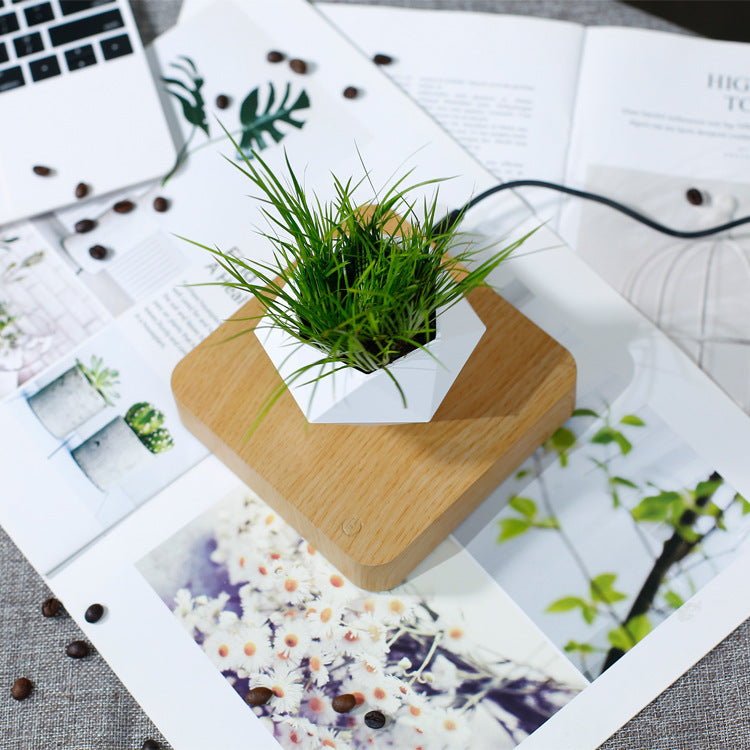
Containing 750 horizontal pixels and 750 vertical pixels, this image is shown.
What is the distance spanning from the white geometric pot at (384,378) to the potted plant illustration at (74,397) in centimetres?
16

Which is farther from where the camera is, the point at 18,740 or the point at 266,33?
the point at 266,33

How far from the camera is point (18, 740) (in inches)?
18.3

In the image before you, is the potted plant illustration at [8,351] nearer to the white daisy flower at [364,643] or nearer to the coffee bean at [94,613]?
the coffee bean at [94,613]

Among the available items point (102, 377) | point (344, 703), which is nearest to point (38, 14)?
point (102, 377)

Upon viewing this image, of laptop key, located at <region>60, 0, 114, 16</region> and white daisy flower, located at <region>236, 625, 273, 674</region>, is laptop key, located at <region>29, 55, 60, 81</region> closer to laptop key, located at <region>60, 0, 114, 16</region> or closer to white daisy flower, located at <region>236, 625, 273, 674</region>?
laptop key, located at <region>60, 0, 114, 16</region>

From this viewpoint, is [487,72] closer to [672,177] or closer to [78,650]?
[672,177]

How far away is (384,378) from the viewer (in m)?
0.37

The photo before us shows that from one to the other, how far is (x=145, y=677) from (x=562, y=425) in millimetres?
301

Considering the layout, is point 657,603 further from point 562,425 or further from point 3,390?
point 3,390

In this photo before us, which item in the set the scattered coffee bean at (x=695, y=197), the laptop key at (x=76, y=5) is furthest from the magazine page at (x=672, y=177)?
the laptop key at (x=76, y=5)

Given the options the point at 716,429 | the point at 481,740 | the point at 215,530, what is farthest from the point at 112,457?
the point at 716,429

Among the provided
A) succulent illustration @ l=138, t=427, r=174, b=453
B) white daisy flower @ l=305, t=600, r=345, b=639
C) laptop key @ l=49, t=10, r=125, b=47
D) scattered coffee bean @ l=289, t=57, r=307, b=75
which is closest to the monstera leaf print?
scattered coffee bean @ l=289, t=57, r=307, b=75

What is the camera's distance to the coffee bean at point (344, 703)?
1.45 feet

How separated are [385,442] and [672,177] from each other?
304 mm
